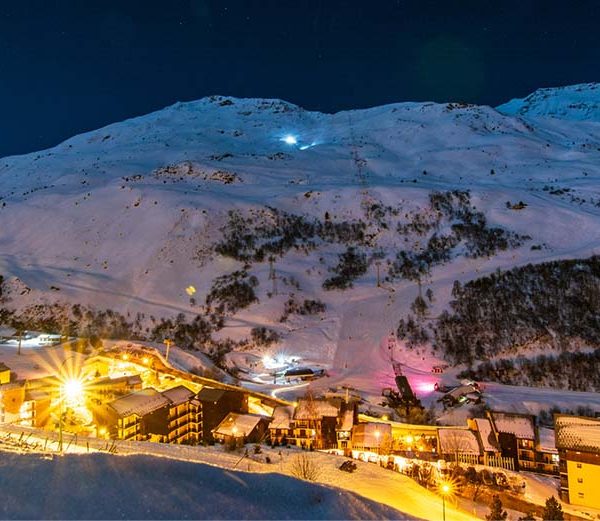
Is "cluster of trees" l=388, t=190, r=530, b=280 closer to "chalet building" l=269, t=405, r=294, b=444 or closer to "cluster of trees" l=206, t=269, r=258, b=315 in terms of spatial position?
"cluster of trees" l=206, t=269, r=258, b=315

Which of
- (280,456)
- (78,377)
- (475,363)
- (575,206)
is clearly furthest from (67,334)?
(575,206)

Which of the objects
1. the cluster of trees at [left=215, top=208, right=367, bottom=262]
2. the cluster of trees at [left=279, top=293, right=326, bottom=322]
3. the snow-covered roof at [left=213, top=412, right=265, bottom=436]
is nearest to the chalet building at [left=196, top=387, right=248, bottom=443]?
the snow-covered roof at [left=213, top=412, right=265, bottom=436]

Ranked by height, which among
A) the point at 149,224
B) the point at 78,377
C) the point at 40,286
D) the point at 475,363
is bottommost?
the point at 78,377

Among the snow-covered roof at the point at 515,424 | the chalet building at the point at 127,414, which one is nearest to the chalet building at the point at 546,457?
the snow-covered roof at the point at 515,424

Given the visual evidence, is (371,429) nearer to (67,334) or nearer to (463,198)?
(67,334)

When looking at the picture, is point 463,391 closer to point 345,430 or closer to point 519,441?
point 519,441

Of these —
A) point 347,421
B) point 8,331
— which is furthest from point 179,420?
point 8,331
